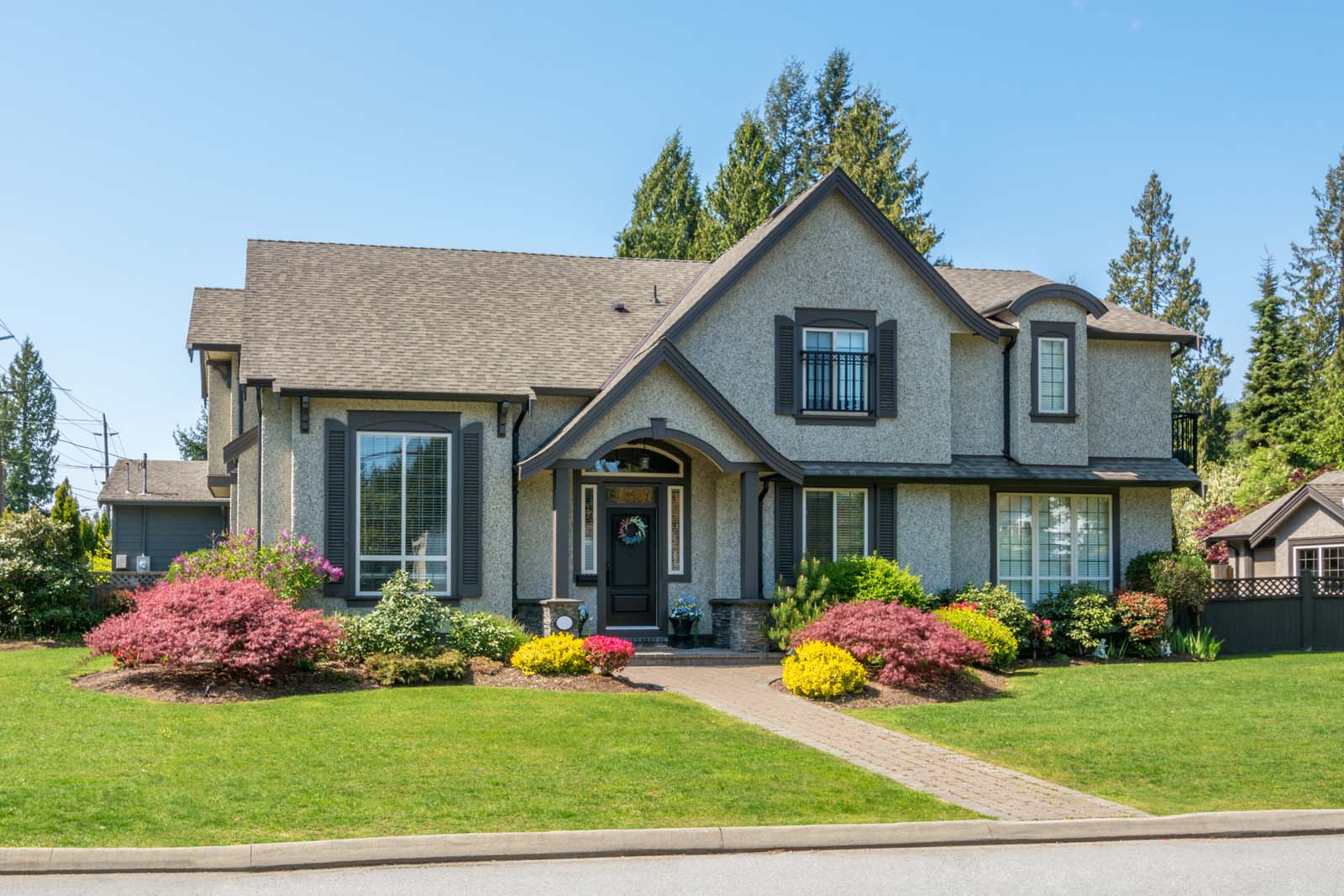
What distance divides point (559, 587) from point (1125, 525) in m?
11.1

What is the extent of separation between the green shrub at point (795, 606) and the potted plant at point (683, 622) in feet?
4.26

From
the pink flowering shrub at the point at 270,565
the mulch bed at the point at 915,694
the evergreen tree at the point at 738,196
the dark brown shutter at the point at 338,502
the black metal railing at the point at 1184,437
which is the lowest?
the mulch bed at the point at 915,694

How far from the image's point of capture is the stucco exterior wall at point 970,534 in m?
23.8

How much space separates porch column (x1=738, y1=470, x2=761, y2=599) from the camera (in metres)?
21.2

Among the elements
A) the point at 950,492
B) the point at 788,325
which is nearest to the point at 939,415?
the point at 950,492

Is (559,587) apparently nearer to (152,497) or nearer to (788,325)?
(788,325)

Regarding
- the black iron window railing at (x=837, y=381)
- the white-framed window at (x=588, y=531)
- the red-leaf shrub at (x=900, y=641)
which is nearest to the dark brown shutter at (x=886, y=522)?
the black iron window railing at (x=837, y=381)

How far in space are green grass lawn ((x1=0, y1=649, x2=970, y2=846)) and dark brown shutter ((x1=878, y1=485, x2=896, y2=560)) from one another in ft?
27.7

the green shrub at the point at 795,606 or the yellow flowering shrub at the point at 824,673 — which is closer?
the yellow flowering shrub at the point at 824,673

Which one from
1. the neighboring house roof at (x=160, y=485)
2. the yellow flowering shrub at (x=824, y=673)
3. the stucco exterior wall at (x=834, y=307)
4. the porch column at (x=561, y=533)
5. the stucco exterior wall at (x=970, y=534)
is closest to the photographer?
the yellow flowering shrub at (x=824, y=673)

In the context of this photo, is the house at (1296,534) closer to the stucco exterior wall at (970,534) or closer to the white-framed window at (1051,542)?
the white-framed window at (1051,542)

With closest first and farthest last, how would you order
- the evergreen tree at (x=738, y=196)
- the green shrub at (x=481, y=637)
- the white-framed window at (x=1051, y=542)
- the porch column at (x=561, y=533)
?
the green shrub at (x=481, y=637)
the porch column at (x=561, y=533)
the white-framed window at (x=1051, y=542)
the evergreen tree at (x=738, y=196)

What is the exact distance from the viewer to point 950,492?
23.8 meters

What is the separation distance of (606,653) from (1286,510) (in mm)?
25938
